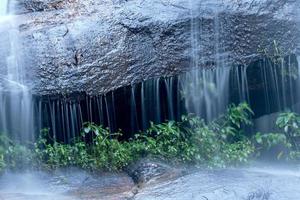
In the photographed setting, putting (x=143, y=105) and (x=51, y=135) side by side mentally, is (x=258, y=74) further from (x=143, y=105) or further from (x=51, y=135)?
(x=51, y=135)

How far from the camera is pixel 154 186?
645cm

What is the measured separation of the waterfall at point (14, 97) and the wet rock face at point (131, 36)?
12 centimetres

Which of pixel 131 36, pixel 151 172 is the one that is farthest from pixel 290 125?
pixel 131 36

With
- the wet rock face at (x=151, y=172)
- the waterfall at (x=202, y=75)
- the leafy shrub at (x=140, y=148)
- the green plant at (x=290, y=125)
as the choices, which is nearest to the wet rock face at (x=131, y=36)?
the waterfall at (x=202, y=75)

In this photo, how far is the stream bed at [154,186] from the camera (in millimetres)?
5828

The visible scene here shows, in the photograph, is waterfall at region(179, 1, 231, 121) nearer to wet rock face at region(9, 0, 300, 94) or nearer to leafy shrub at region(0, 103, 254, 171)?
wet rock face at region(9, 0, 300, 94)

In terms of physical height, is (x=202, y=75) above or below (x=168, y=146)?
above

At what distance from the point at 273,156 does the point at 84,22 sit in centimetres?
335

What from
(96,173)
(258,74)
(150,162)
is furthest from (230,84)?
(96,173)

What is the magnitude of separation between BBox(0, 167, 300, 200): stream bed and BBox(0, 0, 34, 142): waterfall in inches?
23.3

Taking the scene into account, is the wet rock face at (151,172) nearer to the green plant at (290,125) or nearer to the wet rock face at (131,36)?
the wet rock face at (131,36)

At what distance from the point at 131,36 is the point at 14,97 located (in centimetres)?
176

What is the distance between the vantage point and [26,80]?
24.6 ft

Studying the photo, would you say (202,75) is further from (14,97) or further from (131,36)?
(14,97)
